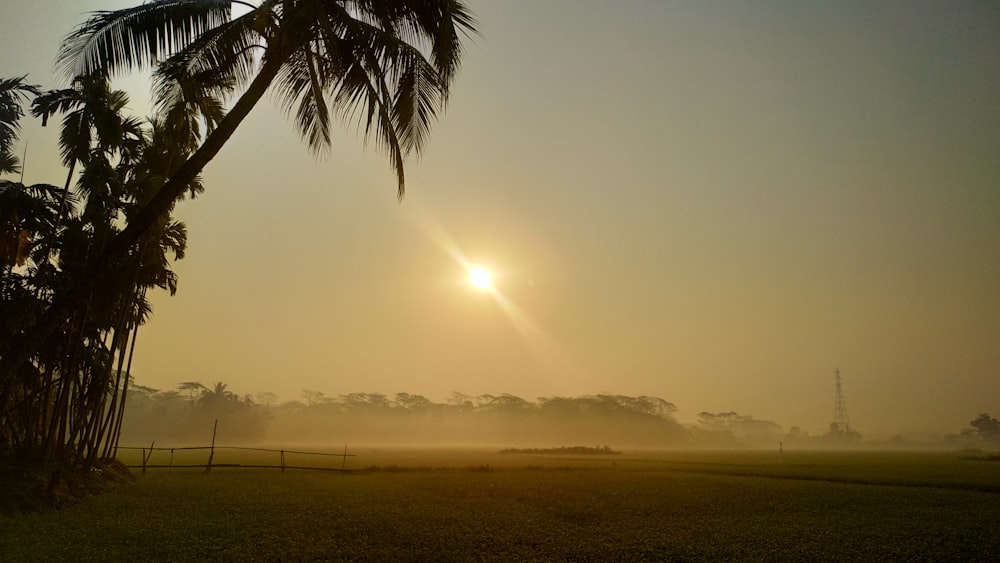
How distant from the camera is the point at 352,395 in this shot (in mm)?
165625

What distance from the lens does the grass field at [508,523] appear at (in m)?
12.1

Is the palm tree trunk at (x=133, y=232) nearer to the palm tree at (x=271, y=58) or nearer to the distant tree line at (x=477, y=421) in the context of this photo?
the palm tree at (x=271, y=58)

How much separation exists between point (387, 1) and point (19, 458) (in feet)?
57.9

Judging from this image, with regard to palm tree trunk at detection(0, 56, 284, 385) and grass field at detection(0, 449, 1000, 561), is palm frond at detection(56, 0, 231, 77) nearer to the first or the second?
palm tree trunk at detection(0, 56, 284, 385)

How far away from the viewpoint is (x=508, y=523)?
15336 mm

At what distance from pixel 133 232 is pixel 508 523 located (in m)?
11.7

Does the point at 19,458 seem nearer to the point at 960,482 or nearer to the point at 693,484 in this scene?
the point at 693,484

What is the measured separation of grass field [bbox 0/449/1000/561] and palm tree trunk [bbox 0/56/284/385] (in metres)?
4.74

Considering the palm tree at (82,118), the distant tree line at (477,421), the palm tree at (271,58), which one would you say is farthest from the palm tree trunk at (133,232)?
the distant tree line at (477,421)

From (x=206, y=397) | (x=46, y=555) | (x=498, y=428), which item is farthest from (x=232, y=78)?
(x=498, y=428)

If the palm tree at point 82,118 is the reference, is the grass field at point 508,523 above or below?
below

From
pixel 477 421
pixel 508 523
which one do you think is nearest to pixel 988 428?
pixel 477 421

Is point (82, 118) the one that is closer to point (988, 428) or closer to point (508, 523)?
point (508, 523)

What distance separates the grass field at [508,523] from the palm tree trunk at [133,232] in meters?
4.74
